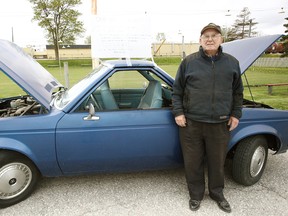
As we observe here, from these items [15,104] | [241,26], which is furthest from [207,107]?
[241,26]

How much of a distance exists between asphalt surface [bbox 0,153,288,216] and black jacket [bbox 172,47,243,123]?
1.00 m

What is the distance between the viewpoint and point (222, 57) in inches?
99.3

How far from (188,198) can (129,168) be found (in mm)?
761

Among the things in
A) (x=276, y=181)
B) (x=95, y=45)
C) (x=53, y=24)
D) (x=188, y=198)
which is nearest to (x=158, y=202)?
(x=188, y=198)

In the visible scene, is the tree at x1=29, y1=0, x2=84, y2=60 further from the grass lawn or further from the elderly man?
the elderly man

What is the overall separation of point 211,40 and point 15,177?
2487 mm

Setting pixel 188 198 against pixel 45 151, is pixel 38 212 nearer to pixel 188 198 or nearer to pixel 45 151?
pixel 45 151

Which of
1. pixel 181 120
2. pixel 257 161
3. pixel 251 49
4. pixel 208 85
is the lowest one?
pixel 257 161

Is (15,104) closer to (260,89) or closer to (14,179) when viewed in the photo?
(14,179)

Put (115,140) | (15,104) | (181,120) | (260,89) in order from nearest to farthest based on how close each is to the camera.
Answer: (181,120) < (115,140) < (15,104) < (260,89)

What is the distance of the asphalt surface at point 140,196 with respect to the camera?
2658 millimetres

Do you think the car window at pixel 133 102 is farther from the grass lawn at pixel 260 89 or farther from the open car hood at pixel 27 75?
the grass lawn at pixel 260 89

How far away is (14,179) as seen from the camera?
2.71 metres

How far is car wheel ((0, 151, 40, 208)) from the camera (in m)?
2.64
